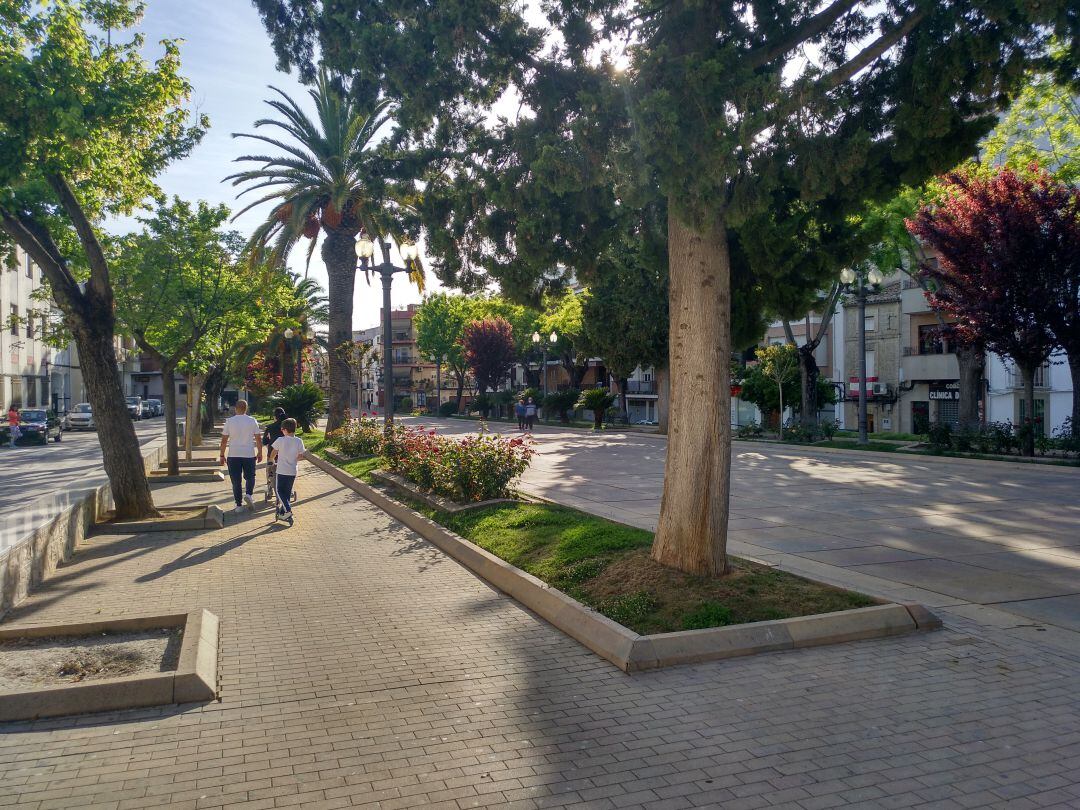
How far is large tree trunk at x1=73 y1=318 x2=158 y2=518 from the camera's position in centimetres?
1121

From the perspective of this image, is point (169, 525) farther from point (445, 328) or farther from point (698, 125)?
point (445, 328)

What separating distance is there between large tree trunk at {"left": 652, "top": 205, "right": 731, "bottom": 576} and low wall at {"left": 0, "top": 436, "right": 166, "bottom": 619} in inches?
222

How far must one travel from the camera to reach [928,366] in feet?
131

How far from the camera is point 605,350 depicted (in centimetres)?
3619

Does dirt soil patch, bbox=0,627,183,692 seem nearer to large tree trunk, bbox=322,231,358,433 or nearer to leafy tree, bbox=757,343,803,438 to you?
large tree trunk, bbox=322,231,358,433

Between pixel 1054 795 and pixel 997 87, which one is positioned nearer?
pixel 1054 795

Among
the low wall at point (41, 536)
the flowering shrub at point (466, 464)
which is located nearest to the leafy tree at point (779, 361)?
the flowering shrub at point (466, 464)

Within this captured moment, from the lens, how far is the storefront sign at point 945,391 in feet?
128

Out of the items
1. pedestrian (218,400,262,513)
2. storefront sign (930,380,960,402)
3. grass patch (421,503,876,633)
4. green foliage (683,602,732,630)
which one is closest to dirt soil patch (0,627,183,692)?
grass patch (421,503,876,633)

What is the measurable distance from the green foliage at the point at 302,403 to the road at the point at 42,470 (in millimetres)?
7158

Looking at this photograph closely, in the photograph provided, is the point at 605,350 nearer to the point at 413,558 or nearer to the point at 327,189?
the point at 327,189

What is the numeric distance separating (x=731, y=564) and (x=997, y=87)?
15.5 ft

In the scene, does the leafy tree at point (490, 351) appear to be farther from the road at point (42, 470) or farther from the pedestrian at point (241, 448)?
the pedestrian at point (241, 448)

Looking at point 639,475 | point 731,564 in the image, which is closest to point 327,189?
point 639,475
